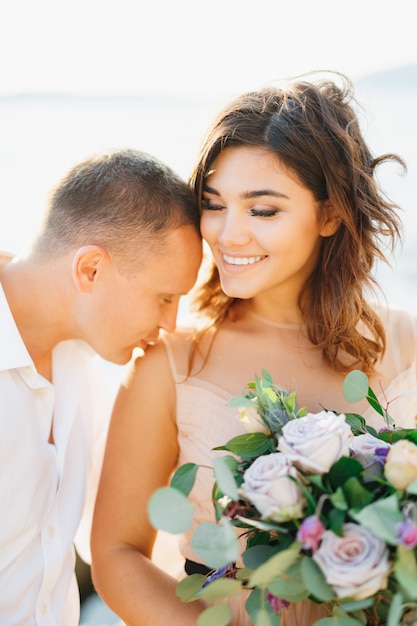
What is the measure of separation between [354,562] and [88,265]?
3.83ft

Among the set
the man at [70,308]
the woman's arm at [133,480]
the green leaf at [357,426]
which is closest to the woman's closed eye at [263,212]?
the man at [70,308]

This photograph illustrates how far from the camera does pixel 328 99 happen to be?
89.0 inches

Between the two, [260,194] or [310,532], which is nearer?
[310,532]

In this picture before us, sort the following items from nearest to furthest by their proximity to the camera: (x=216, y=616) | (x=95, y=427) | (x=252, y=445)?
(x=216, y=616) < (x=252, y=445) < (x=95, y=427)

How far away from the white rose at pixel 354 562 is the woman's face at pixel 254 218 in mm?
982

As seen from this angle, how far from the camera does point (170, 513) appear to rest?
135 cm

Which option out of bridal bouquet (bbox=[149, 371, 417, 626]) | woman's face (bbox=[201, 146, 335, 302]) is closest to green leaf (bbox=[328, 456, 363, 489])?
bridal bouquet (bbox=[149, 371, 417, 626])

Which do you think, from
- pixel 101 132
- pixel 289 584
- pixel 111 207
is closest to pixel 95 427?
pixel 111 207

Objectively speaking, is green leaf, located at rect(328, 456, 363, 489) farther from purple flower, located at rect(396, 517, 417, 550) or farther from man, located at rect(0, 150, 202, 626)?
man, located at rect(0, 150, 202, 626)

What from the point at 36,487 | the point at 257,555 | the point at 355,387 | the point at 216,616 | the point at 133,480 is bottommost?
the point at 133,480

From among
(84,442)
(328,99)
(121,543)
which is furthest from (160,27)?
(121,543)

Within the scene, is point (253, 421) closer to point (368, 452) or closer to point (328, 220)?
point (368, 452)

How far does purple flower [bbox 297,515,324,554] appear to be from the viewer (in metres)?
1.29

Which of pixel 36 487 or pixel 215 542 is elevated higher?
pixel 215 542
